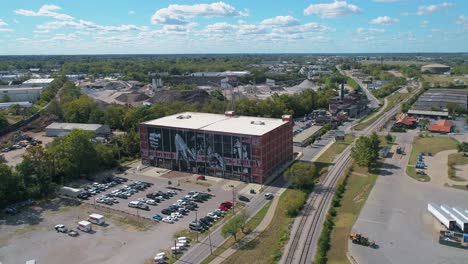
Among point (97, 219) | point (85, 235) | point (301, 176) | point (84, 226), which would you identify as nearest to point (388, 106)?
point (301, 176)

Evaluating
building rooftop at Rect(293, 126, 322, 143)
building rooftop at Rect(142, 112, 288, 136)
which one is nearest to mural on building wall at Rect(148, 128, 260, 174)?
building rooftop at Rect(142, 112, 288, 136)

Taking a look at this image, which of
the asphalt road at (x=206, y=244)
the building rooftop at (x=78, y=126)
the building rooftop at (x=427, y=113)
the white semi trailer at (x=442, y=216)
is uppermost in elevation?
the building rooftop at (x=78, y=126)

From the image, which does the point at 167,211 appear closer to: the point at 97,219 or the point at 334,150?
the point at 97,219

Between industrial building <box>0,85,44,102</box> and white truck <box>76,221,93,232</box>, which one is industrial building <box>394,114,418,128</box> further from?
industrial building <box>0,85,44,102</box>

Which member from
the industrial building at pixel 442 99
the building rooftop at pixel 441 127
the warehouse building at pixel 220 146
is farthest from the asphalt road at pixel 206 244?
the industrial building at pixel 442 99

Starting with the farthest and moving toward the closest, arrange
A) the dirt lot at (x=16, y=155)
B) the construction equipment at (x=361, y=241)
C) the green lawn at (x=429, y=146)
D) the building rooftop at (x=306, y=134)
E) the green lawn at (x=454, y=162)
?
1. the building rooftop at (x=306, y=134)
2. the dirt lot at (x=16, y=155)
3. the green lawn at (x=429, y=146)
4. the green lawn at (x=454, y=162)
5. the construction equipment at (x=361, y=241)

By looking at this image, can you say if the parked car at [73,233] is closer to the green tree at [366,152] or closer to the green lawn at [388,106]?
the green tree at [366,152]
